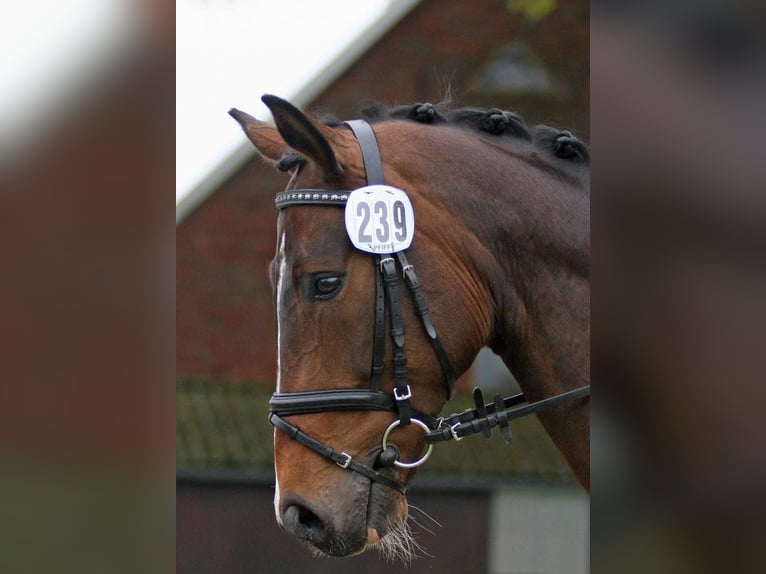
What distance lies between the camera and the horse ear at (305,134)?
202 cm

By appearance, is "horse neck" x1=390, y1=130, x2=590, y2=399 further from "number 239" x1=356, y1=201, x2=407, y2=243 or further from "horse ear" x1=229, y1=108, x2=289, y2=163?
"horse ear" x1=229, y1=108, x2=289, y2=163

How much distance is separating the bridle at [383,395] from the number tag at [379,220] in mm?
22

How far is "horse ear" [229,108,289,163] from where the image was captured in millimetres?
2354

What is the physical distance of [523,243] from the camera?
2201 millimetres

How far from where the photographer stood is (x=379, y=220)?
2.07 meters

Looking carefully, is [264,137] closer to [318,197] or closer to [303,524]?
[318,197]

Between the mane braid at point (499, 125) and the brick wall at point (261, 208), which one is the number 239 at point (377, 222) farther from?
the brick wall at point (261, 208)

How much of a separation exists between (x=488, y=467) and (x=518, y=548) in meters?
0.45

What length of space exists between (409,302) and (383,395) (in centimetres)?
22
